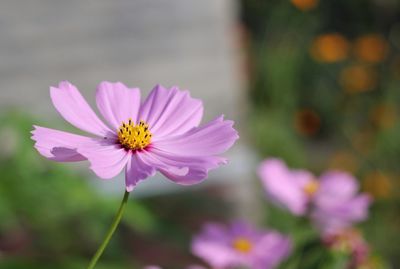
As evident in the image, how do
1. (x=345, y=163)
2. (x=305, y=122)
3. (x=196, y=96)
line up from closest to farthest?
(x=196, y=96)
(x=345, y=163)
(x=305, y=122)

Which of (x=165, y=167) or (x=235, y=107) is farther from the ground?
(x=235, y=107)

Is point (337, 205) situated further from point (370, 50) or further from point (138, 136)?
point (370, 50)

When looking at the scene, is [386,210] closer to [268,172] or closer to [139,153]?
[268,172]

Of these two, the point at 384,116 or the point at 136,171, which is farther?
the point at 384,116

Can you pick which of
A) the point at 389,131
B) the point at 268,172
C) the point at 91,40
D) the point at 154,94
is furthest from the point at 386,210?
the point at 154,94

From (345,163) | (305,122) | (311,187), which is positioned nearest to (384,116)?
(345,163)

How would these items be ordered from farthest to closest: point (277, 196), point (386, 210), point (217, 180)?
point (386, 210)
point (217, 180)
point (277, 196)

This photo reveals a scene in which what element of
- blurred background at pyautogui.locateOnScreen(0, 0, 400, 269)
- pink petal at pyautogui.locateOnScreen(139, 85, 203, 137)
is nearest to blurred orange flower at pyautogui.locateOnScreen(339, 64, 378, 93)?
blurred background at pyautogui.locateOnScreen(0, 0, 400, 269)

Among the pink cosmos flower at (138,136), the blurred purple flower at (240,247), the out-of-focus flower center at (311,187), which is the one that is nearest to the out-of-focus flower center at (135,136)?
the pink cosmos flower at (138,136)
